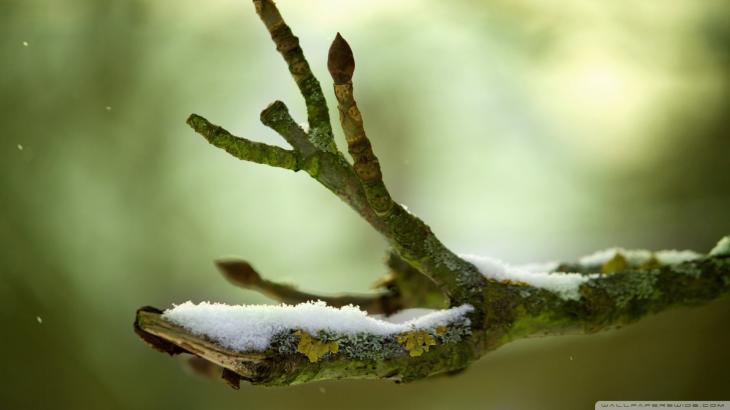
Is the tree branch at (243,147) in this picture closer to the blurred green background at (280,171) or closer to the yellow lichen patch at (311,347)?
the yellow lichen patch at (311,347)

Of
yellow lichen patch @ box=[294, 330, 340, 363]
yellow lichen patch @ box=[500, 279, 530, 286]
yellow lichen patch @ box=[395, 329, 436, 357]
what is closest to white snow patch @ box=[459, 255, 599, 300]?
yellow lichen patch @ box=[500, 279, 530, 286]

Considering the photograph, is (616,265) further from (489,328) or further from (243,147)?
(243,147)

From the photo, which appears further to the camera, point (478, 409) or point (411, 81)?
point (411, 81)

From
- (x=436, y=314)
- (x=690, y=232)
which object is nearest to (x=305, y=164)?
(x=436, y=314)

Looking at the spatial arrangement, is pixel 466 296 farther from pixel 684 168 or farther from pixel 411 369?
pixel 684 168

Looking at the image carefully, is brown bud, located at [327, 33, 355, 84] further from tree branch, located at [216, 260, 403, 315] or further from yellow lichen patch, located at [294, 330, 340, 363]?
tree branch, located at [216, 260, 403, 315]

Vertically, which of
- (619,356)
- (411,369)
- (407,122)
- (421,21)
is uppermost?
(421,21)
